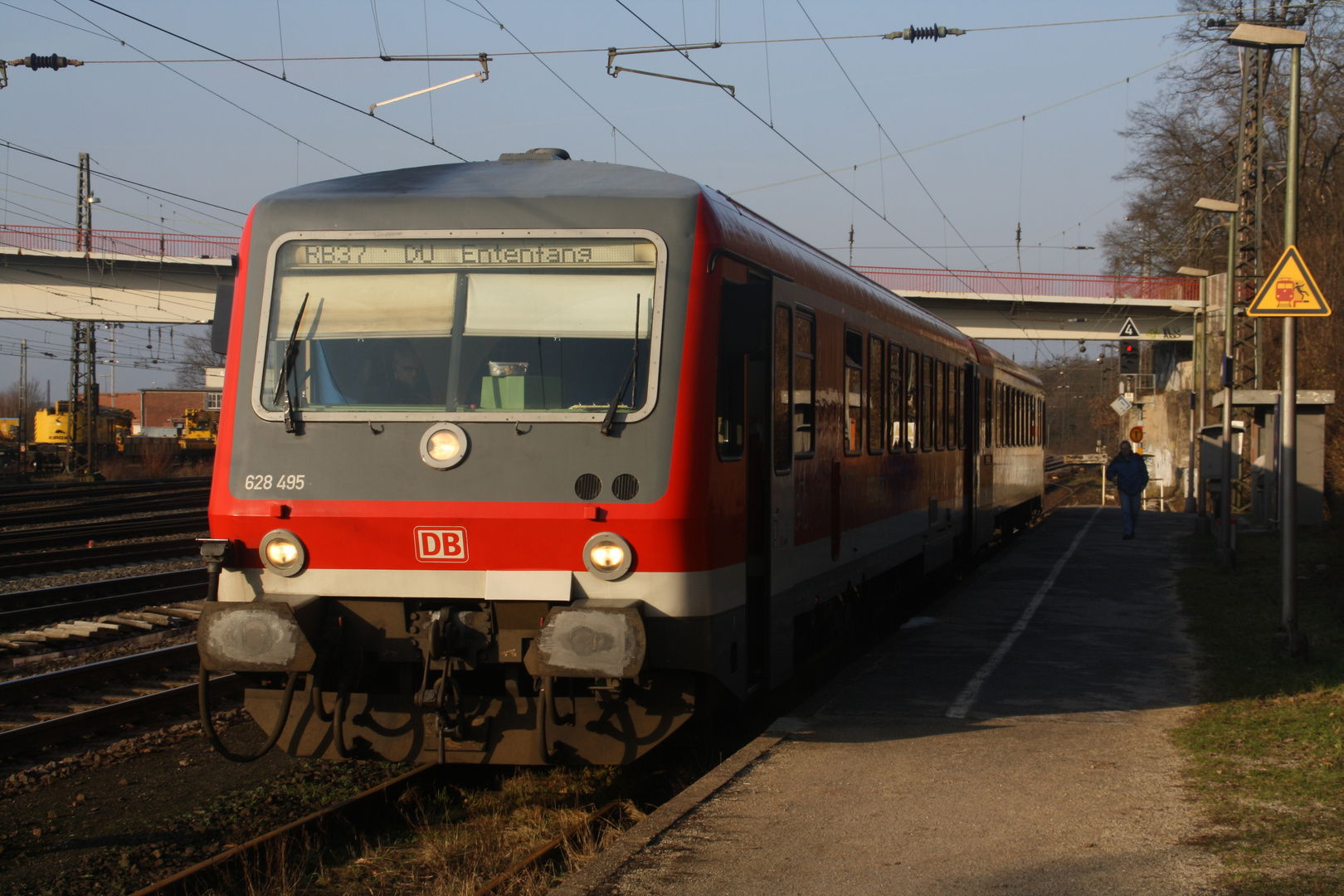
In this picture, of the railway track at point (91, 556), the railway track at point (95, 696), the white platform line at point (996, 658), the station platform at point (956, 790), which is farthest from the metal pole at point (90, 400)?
the station platform at point (956, 790)

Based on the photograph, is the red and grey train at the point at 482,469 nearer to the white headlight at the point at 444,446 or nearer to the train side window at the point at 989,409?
the white headlight at the point at 444,446

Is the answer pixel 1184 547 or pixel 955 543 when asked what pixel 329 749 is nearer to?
pixel 955 543

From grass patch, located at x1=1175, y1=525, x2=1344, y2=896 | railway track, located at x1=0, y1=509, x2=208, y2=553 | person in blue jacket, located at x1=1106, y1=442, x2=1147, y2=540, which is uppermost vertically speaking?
person in blue jacket, located at x1=1106, y1=442, x2=1147, y2=540

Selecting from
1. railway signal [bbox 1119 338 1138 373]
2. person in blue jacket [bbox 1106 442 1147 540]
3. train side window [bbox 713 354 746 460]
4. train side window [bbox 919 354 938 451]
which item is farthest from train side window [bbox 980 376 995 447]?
railway signal [bbox 1119 338 1138 373]

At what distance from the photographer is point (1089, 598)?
13.5 meters

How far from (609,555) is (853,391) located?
12.9 ft

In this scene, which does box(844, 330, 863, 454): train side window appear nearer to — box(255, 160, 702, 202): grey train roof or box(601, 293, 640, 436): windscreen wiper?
box(255, 160, 702, 202): grey train roof

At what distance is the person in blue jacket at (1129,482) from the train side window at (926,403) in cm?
1017

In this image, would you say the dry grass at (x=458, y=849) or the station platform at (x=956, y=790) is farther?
the dry grass at (x=458, y=849)

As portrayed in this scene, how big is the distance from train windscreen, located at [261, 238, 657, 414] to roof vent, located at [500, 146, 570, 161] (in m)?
1.42

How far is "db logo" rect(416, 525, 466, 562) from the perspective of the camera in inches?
230

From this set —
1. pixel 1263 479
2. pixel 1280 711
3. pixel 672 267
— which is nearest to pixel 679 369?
pixel 672 267

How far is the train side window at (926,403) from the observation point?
11961 mm

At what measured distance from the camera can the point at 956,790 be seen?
596 cm
